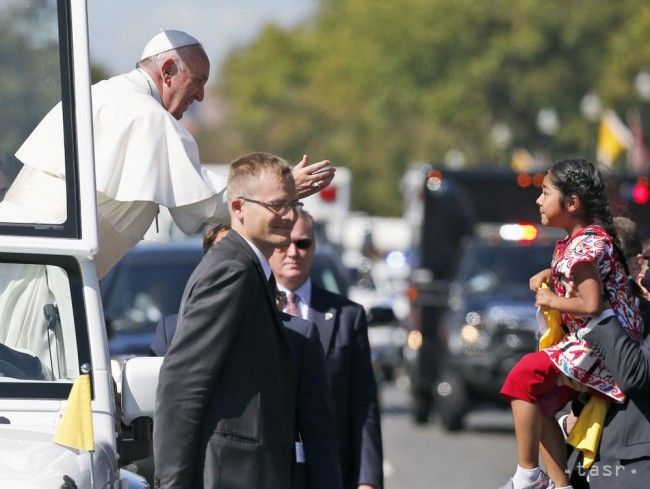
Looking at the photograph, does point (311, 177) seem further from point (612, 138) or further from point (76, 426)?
point (612, 138)

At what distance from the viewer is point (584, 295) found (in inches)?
215

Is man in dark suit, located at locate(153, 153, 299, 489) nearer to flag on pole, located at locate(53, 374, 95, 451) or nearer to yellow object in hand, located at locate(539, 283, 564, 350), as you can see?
flag on pole, located at locate(53, 374, 95, 451)

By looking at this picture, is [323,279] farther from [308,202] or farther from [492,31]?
[492,31]

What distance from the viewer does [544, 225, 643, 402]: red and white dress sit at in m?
5.50

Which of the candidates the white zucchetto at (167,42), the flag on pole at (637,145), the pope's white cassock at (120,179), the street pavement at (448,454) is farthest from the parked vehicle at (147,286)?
the flag on pole at (637,145)

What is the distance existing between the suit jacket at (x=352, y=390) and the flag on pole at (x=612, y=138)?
110ft

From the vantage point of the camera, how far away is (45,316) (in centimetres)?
520

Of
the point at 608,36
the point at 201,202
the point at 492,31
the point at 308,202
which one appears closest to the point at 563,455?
the point at 201,202

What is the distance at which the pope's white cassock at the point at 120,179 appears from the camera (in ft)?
17.1

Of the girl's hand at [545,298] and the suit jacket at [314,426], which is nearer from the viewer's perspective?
the suit jacket at [314,426]

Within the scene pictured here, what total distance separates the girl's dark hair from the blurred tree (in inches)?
1433

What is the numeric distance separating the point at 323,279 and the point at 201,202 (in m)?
6.46

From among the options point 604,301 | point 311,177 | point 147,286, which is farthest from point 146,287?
point 604,301

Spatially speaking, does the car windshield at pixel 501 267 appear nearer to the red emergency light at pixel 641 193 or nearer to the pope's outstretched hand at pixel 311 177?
the red emergency light at pixel 641 193
